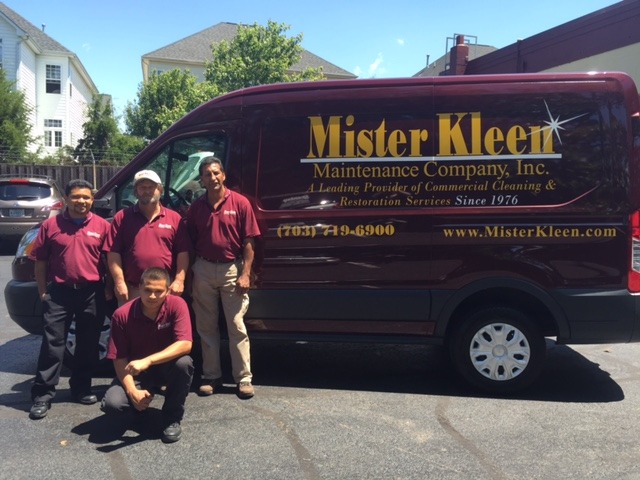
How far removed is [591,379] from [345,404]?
7.48 ft

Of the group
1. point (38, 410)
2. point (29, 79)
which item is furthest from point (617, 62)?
point (29, 79)

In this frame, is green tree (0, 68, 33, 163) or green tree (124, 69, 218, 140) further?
green tree (124, 69, 218, 140)

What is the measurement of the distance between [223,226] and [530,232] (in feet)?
7.57

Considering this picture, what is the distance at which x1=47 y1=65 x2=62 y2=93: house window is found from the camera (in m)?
32.9

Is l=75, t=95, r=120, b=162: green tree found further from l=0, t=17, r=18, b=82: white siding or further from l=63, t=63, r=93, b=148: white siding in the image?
l=0, t=17, r=18, b=82: white siding

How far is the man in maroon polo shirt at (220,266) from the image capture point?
14.9ft

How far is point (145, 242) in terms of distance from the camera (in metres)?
4.39

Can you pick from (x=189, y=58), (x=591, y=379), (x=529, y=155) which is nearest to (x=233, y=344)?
(x=529, y=155)

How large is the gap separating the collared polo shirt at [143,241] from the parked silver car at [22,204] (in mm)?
8525

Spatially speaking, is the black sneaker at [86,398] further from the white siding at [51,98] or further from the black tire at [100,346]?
the white siding at [51,98]

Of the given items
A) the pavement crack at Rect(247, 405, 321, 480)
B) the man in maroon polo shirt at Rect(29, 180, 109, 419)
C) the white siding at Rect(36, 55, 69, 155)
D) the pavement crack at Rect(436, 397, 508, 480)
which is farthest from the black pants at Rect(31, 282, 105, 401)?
the white siding at Rect(36, 55, 69, 155)

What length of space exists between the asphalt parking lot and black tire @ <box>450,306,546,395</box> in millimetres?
157

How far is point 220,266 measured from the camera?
4.62 metres

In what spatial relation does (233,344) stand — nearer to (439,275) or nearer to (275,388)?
(275,388)
